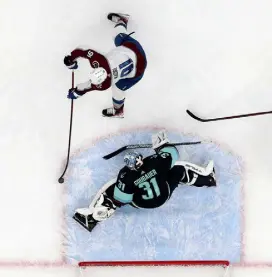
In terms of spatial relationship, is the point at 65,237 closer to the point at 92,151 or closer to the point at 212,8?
the point at 92,151

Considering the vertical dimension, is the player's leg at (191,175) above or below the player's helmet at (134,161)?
below

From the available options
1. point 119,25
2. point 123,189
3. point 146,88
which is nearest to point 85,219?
point 123,189

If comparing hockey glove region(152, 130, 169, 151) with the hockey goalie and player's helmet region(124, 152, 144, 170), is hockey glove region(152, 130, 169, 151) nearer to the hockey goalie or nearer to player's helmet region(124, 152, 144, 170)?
the hockey goalie

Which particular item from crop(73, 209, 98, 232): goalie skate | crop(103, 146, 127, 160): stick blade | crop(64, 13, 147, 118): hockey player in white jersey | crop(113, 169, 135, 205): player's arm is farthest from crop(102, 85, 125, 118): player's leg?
crop(73, 209, 98, 232): goalie skate

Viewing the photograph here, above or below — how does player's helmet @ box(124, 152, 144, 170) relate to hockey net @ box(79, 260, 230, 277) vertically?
above

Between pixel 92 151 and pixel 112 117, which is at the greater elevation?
pixel 112 117

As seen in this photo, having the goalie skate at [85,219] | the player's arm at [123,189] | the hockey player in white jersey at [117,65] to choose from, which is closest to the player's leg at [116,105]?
the hockey player in white jersey at [117,65]

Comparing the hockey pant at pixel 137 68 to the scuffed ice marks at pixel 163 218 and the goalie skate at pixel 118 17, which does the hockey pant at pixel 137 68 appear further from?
the scuffed ice marks at pixel 163 218

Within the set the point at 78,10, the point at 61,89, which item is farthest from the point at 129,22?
the point at 61,89
